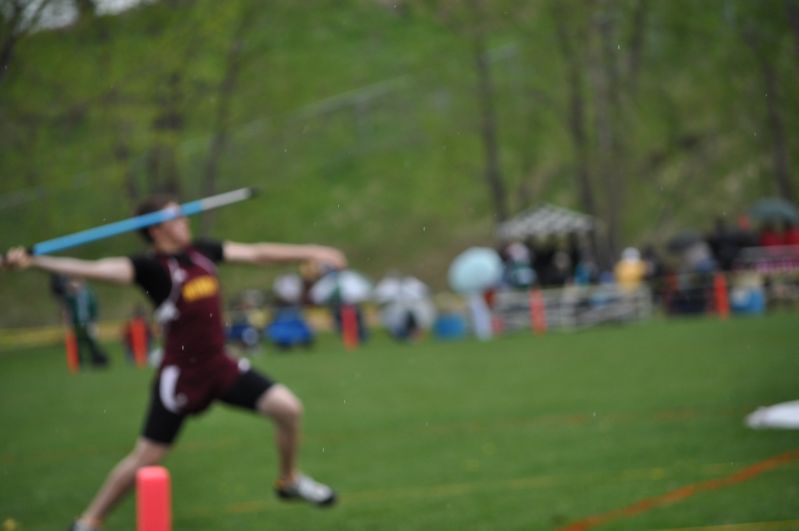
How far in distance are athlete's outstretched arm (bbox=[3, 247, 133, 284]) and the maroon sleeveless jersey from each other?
10 cm

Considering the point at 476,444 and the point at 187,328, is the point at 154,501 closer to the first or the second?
the point at 187,328

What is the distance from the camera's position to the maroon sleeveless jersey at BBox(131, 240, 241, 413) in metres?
8.23

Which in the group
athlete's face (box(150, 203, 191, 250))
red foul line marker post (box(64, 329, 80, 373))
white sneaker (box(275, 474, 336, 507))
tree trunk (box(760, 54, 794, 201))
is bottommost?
white sneaker (box(275, 474, 336, 507))

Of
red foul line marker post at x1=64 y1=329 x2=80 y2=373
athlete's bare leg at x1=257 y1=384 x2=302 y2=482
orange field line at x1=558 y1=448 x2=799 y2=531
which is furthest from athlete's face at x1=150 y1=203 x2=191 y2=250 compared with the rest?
red foul line marker post at x1=64 y1=329 x2=80 y2=373

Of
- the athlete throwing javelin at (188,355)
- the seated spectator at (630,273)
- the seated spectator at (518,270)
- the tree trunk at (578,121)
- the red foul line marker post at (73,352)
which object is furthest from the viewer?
the tree trunk at (578,121)

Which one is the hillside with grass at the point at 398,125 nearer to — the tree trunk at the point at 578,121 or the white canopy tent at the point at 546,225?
the tree trunk at the point at 578,121

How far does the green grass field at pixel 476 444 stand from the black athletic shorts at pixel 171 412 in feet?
2.76

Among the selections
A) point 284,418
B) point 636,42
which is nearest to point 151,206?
point 284,418

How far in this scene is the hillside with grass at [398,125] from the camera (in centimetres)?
2978

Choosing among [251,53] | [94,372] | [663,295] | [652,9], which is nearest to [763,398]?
[94,372]

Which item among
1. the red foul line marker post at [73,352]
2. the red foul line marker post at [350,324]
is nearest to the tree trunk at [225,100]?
the red foul line marker post at [350,324]

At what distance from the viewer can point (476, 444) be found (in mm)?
11828

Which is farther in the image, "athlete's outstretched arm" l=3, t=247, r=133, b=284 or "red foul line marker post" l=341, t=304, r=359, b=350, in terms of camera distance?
"red foul line marker post" l=341, t=304, r=359, b=350

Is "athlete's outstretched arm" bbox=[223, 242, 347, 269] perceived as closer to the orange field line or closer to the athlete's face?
the athlete's face
